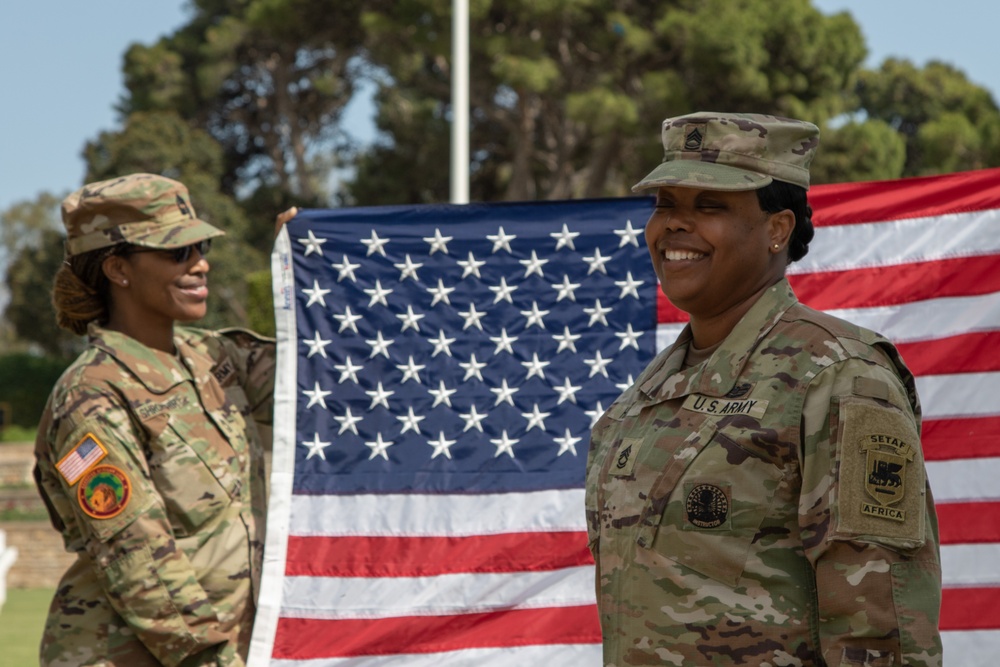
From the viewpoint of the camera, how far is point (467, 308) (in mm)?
4262

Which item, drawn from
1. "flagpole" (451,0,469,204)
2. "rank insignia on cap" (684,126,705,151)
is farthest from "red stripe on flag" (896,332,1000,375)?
"flagpole" (451,0,469,204)

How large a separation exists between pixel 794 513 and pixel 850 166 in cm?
2401

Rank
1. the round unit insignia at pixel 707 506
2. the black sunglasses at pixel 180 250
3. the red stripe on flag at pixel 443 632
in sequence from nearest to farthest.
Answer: the round unit insignia at pixel 707 506, the black sunglasses at pixel 180 250, the red stripe on flag at pixel 443 632

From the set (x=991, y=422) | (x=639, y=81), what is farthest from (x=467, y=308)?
(x=639, y=81)

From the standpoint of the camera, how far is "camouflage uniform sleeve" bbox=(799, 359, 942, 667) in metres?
1.89

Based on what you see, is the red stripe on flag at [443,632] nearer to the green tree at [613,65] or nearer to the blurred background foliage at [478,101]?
the blurred background foliage at [478,101]

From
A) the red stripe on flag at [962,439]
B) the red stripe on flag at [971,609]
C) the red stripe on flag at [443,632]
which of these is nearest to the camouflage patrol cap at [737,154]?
the red stripe on flag at [962,439]

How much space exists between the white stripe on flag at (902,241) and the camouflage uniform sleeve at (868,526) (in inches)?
81.8

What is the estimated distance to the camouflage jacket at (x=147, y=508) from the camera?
3.23 metres

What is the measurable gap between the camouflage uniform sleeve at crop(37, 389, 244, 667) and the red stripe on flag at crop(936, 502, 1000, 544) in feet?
7.04

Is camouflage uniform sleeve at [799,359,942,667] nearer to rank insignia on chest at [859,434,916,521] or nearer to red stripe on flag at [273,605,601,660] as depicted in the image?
rank insignia on chest at [859,434,916,521]

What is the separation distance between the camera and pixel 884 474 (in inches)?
76.2

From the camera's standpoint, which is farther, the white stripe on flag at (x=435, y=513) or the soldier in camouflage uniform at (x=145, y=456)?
the white stripe on flag at (x=435, y=513)

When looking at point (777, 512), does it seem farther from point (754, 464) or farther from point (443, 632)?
point (443, 632)
